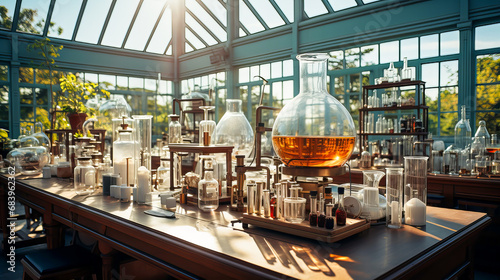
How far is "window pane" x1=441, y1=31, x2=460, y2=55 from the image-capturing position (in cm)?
543

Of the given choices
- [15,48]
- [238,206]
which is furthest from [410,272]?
[15,48]

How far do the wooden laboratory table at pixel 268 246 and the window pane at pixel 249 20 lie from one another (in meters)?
7.46

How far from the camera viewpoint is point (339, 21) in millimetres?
6773

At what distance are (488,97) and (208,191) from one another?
16.9 ft

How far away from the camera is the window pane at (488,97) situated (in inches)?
201

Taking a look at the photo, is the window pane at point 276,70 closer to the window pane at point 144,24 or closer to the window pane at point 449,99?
the window pane at point 449,99

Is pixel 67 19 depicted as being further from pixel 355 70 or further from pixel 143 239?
pixel 143 239

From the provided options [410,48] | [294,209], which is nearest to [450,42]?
[410,48]

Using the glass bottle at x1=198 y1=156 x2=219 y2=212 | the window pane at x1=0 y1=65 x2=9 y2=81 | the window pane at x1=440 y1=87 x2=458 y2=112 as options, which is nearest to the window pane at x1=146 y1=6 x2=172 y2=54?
the window pane at x1=0 y1=65 x2=9 y2=81

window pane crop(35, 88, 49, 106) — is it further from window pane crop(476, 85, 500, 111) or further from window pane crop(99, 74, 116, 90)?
window pane crop(476, 85, 500, 111)

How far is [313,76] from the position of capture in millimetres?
1345

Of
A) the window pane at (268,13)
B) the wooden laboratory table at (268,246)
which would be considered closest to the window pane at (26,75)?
the window pane at (268,13)

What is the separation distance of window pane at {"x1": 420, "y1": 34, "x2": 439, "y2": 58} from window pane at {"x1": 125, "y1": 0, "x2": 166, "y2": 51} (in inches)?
277

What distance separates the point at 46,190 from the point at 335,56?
232 inches
